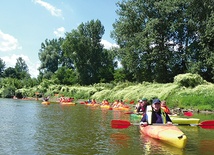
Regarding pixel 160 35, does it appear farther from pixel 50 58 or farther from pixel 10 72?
pixel 10 72

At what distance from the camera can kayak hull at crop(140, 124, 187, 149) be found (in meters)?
9.06

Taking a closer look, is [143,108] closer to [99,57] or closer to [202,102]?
[202,102]

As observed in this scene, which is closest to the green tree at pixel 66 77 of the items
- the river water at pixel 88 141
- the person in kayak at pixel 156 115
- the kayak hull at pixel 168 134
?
the river water at pixel 88 141

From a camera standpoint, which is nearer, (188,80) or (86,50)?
(188,80)

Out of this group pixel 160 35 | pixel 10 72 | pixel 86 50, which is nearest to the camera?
pixel 160 35

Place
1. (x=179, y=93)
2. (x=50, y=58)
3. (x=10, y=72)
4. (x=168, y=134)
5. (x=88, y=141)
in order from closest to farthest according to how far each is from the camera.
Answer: (x=168, y=134), (x=88, y=141), (x=179, y=93), (x=50, y=58), (x=10, y=72)

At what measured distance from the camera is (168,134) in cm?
954

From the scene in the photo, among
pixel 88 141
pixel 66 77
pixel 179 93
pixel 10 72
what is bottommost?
pixel 88 141

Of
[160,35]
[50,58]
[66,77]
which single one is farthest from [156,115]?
[50,58]

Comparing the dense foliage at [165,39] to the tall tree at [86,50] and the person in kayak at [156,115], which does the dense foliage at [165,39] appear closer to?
the tall tree at [86,50]

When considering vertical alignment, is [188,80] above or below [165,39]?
below

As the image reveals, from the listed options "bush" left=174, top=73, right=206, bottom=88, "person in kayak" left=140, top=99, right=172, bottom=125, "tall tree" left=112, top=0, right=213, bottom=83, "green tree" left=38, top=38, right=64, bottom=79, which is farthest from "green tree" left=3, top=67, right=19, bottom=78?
"person in kayak" left=140, top=99, right=172, bottom=125

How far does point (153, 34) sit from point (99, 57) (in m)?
24.5

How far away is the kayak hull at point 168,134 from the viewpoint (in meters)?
9.06
